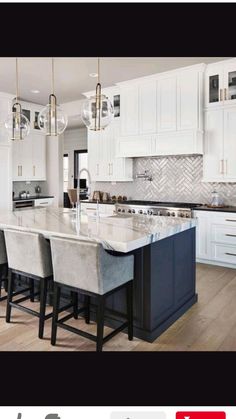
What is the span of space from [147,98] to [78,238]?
364cm

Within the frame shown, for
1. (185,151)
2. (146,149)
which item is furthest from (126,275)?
(146,149)

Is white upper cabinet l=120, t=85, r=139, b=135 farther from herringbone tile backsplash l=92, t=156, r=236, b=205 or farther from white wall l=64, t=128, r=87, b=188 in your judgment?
white wall l=64, t=128, r=87, b=188

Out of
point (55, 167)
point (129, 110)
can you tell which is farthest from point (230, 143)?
point (55, 167)

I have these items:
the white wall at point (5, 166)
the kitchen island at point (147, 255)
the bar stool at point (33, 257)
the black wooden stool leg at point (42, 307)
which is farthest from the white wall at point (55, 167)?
the black wooden stool leg at point (42, 307)

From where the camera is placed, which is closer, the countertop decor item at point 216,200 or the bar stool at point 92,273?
the bar stool at point 92,273

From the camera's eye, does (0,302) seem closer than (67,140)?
Yes

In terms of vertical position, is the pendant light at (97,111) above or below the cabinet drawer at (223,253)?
above

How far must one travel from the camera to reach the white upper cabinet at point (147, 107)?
5156 millimetres

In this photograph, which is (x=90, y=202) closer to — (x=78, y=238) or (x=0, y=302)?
(x=0, y=302)

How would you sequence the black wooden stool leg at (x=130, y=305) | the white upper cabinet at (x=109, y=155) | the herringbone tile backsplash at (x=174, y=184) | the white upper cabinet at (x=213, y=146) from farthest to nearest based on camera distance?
1. the white upper cabinet at (x=109, y=155)
2. the herringbone tile backsplash at (x=174, y=184)
3. the white upper cabinet at (x=213, y=146)
4. the black wooden stool leg at (x=130, y=305)

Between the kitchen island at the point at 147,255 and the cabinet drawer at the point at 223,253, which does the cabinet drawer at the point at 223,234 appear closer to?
the cabinet drawer at the point at 223,253

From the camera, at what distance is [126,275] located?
2.40 meters

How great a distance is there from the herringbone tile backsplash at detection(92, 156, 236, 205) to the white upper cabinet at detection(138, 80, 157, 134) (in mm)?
634

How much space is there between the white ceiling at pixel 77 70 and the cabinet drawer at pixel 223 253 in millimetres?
2613
